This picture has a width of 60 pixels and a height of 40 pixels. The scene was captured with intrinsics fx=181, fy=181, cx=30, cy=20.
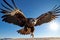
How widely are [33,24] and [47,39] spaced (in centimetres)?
561

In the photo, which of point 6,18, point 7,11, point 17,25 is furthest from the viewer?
point 17,25

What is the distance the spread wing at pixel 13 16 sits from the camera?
9.54m

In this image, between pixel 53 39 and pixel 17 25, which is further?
pixel 53 39

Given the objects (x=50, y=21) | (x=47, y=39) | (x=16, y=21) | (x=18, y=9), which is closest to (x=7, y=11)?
(x=18, y=9)

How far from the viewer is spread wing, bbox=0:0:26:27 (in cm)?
954

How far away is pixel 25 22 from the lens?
10898mm

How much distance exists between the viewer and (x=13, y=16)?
10273 millimetres

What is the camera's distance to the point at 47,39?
16.2 metres

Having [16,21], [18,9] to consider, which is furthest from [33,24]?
[18,9]

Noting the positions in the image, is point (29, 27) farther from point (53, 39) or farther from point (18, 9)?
point (53, 39)

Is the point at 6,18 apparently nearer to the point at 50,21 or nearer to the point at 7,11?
the point at 7,11

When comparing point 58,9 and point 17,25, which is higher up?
point 58,9

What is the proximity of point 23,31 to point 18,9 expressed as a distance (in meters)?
1.59

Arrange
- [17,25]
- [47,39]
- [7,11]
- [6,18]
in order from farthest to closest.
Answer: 1. [47,39]
2. [17,25]
3. [6,18]
4. [7,11]
